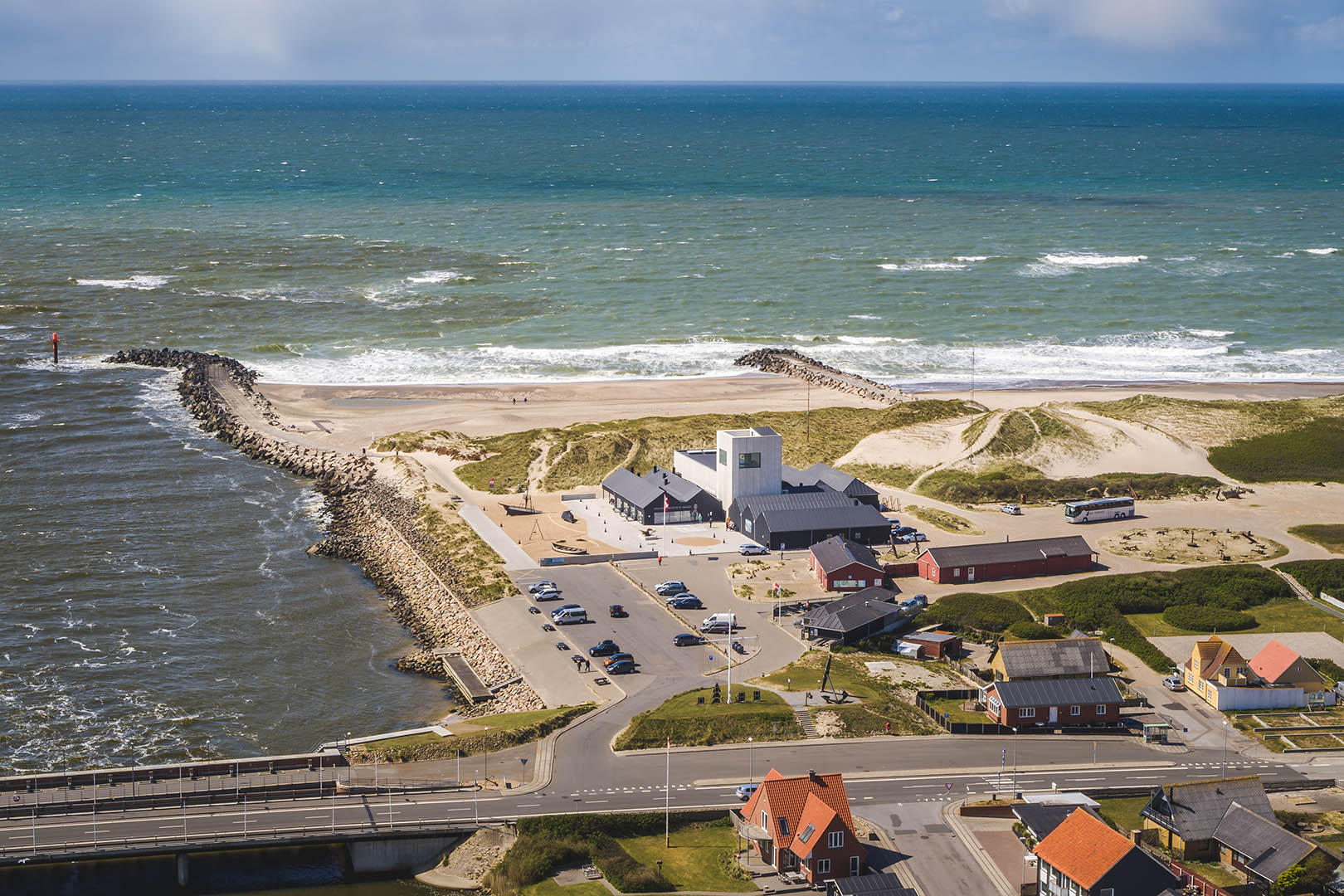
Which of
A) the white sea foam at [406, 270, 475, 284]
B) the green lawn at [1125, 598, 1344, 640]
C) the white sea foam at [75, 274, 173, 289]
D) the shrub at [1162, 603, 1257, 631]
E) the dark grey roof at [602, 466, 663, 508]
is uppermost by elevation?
the white sea foam at [75, 274, 173, 289]

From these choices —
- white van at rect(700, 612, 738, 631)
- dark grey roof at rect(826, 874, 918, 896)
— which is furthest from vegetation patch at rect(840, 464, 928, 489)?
dark grey roof at rect(826, 874, 918, 896)

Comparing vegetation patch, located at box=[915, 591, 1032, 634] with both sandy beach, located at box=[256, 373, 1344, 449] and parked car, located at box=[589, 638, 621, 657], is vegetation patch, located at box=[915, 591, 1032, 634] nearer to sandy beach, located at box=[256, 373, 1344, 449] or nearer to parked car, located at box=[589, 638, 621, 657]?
parked car, located at box=[589, 638, 621, 657]

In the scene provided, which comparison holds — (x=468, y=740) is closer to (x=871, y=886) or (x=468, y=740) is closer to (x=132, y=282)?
(x=871, y=886)

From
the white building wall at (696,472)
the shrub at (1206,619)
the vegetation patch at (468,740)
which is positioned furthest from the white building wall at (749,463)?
the vegetation patch at (468,740)

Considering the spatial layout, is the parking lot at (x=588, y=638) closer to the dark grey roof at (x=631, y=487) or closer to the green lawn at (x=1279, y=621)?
the dark grey roof at (x=631, y=487)

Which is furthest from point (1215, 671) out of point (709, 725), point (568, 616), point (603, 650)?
point (568, 616)
